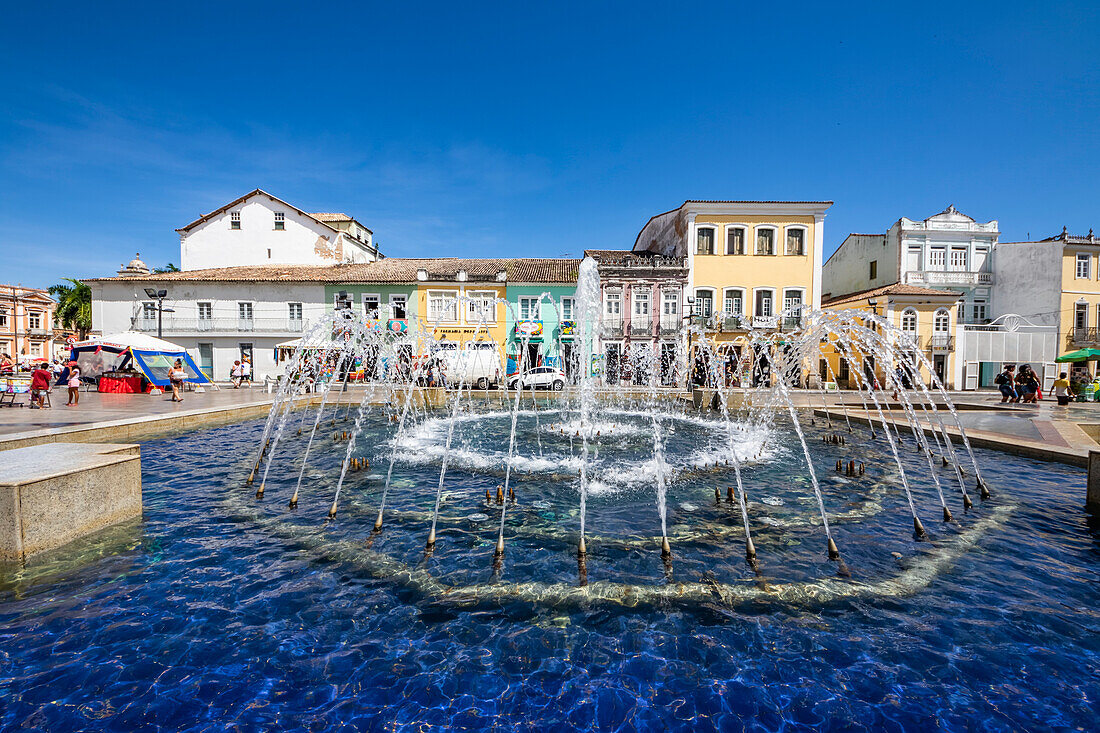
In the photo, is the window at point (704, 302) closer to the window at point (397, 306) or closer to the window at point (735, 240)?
the window at point (735, 240)

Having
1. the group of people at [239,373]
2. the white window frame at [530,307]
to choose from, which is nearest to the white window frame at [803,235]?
the white window frame at [530,307]

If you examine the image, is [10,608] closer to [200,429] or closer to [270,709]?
[270,709]

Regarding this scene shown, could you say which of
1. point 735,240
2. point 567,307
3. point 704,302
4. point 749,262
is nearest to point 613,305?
point 567,307

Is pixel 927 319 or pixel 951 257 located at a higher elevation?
pixel 951 257

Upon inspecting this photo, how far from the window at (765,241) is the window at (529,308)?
15203 millimetres

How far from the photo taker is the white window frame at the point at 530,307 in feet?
110

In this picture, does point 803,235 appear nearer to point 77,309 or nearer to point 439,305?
point 439,305

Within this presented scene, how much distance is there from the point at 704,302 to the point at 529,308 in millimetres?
11944

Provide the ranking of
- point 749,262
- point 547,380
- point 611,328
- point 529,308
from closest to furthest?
point 547,380, point 749,262, point 611,328, point 529,308

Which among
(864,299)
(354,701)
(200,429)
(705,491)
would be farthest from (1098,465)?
(864,299)

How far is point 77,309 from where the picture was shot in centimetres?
4669

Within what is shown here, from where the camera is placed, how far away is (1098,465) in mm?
6387

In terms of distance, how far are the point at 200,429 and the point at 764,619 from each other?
14.7 metres

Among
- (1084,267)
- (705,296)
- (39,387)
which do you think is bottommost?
(39,387)
